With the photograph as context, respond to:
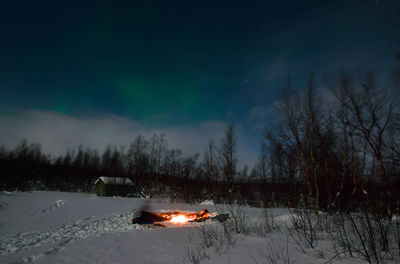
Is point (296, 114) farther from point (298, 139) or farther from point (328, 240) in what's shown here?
point (328, 240)

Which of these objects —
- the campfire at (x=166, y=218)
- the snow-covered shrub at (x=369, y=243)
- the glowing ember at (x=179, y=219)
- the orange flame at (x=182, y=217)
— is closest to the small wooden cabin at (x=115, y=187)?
the campfire at (x=166, y=218)

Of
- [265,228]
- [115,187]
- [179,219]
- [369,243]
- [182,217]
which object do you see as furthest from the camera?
[115,187]

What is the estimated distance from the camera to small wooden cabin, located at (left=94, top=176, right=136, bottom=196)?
2905 centimetres

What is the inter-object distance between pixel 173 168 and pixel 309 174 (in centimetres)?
2534

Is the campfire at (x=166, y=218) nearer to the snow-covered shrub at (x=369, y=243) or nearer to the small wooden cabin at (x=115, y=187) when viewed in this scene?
the snow-covered shrub at (x=369, y=243)

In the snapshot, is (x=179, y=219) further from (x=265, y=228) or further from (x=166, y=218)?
(x=265, y=228)

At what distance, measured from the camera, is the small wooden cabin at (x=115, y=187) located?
95.3ft

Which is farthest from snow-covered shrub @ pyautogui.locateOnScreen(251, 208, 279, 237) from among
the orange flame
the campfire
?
the orange flame

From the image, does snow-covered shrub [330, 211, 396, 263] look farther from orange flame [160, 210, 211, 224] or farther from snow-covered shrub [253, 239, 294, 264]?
orange flame [160, 210, 211, 224]

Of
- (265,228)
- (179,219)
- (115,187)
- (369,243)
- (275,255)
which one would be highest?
(369,243)

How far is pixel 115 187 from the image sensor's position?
2920cm

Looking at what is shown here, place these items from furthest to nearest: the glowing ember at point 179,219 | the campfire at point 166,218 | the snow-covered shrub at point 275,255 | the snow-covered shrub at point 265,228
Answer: the glowing ember at point 179,219, the campfire at point 166,218, the snow-covered shrub at point 265,228, the snow-covered shrub at point 275,255

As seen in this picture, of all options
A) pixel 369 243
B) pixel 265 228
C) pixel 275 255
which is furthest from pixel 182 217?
pixel 369 243

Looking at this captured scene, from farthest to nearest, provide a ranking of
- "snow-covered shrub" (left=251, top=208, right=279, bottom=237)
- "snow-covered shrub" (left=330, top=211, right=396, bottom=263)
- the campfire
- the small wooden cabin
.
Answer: the small wooden cabin, the campfire, "snow-covered shrub" (left=251, top=208, right=279, bottom=237), "snow-covered shrub" (left=330, top=211, right=396, bottom=263)
